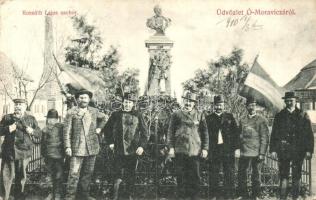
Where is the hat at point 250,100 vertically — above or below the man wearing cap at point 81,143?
above

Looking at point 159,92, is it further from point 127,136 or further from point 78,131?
point 78,131

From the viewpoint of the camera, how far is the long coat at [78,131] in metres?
5.43

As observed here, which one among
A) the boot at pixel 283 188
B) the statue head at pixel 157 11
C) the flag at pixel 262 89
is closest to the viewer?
the boot at pixel 283 188

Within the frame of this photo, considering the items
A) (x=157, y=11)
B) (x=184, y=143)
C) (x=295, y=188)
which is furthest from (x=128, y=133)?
(x=295, y=188)

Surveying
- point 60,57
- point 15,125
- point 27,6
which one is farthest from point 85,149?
point 27,6

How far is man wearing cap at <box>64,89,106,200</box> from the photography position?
5.44m

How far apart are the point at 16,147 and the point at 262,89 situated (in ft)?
12.9

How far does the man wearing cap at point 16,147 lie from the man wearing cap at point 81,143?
640 mm

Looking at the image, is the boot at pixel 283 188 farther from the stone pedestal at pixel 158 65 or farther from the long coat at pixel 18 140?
the long coat at pixel 18 140

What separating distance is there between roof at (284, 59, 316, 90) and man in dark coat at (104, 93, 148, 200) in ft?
8.17

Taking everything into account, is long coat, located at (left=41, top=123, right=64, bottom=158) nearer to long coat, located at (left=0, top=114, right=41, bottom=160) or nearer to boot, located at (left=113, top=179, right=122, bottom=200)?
long coat, located at (left=0, top=114, right=41, bottom=160)

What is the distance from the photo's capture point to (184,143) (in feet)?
17.9

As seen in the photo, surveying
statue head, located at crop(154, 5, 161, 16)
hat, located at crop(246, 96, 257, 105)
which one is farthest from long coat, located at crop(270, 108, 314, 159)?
statue head, located at crop(154, 5, 161, 16)

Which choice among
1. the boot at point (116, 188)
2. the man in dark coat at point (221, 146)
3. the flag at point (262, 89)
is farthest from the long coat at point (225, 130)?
the boot at point (116, 188)
